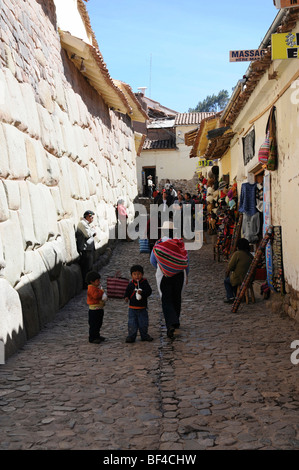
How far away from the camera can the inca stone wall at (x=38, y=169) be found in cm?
598

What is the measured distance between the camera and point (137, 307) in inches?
244

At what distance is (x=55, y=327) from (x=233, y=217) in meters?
6.63

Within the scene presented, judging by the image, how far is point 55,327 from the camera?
23.0ft

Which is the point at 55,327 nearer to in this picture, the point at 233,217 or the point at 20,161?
the point at 20,161

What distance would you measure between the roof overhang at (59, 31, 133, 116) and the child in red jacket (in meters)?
5.56

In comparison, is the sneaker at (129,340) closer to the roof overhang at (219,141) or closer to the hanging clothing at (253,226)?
the hanging clothing at (253,226)

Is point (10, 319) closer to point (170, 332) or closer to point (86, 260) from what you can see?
point (170, 332)

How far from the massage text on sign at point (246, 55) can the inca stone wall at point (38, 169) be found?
3044 millimetres

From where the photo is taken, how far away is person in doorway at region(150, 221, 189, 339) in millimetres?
6363

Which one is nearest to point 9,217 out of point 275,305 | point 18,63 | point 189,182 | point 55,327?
point 55,327

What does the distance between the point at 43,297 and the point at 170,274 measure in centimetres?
181

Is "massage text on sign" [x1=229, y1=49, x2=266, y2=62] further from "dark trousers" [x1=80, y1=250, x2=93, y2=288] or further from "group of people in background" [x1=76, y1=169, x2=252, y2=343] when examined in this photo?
"dark trousers" [x1=80, y1=250, x2=93, y2=288]

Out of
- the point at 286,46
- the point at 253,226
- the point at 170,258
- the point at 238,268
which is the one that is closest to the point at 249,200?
the point at 253,226

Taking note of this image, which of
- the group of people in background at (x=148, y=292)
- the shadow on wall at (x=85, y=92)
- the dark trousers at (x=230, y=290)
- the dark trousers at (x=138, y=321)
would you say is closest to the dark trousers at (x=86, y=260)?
the dark trousers at (x=230, y=290)
